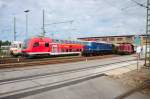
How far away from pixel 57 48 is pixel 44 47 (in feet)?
11.5

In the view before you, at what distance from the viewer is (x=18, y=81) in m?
13.3

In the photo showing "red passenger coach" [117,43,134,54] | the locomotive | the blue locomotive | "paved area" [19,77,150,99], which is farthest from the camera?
"red passenger coach" [117,43,134,54]

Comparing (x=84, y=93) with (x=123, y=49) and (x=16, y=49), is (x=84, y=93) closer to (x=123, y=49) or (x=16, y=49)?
(x=16, y=49)

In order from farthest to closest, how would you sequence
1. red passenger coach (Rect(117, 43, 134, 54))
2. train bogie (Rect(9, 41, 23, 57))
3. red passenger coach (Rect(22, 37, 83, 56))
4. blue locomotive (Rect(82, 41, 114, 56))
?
1. red passenger coach (Rect(117, 43, 134, 54))
2. blue locomotive (Rect(82, 41, 114, 56))
3. train bogie (Rect(9, 41, 23, 57))
4. red passenger coach (Rect(22, 37, 83, 56))

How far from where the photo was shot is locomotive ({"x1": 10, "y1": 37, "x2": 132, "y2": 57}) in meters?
31.6

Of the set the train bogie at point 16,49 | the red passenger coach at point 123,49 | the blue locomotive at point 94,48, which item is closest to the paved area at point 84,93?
the train bogie at point 16,49

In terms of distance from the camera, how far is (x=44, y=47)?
33.3m

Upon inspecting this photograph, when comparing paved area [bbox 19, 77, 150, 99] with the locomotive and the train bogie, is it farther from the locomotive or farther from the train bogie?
the train bogie

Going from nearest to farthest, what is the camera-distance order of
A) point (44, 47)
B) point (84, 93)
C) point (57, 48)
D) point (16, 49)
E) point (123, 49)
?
1. point (84, 93)
2. point (44, 47)
3. point (57, 48)
4. point (16, 49)
5. point (123, 49)

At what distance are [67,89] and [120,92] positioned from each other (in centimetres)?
310

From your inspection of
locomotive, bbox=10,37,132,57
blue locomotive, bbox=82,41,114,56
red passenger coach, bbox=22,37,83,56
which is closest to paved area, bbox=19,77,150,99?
red passenger coach, bbox=22,37,83,56

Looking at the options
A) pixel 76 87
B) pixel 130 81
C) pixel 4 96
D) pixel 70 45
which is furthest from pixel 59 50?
pixel 4 96

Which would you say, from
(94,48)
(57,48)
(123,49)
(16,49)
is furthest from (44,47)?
(123,49)

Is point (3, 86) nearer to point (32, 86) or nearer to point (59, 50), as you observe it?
point (32, 86)
